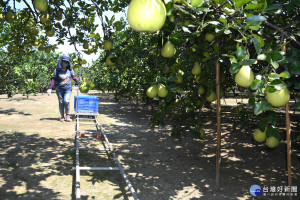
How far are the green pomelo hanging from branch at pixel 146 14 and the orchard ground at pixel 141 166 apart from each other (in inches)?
97.0

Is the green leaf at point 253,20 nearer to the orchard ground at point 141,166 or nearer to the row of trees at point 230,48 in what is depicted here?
the row of trees at point 230,48

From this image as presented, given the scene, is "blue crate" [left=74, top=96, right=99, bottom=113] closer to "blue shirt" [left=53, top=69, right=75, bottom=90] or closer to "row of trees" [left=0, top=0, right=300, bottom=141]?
"blue shirt" [left=53, top=69, right=75, bottom=90]

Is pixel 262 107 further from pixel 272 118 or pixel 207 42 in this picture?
pixel 207 42

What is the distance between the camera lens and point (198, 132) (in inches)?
146

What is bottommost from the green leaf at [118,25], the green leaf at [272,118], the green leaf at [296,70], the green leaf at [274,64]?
the green leaf at [272,118]

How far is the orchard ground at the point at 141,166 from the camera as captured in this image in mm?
3258

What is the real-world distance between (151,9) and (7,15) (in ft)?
9.45

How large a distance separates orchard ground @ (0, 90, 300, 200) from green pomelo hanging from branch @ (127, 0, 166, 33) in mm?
2465

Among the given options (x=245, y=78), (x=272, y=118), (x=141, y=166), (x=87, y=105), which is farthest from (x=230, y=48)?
(x=87, y=105)

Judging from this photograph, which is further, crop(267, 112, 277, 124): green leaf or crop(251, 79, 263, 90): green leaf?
crop(267, 112, 277, 124): green leaf

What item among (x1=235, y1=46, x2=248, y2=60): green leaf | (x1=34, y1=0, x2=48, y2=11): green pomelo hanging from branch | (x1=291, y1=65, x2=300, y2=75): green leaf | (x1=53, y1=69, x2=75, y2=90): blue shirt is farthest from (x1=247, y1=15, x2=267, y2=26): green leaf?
(x1=53, y1=69, x2=75, y2=90): blue shirt

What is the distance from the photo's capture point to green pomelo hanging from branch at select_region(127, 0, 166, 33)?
1.20 metres

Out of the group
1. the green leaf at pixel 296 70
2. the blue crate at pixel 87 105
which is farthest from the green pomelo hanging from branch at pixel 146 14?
the blue crate at pixel 87 105

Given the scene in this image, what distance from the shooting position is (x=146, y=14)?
3.92ft
